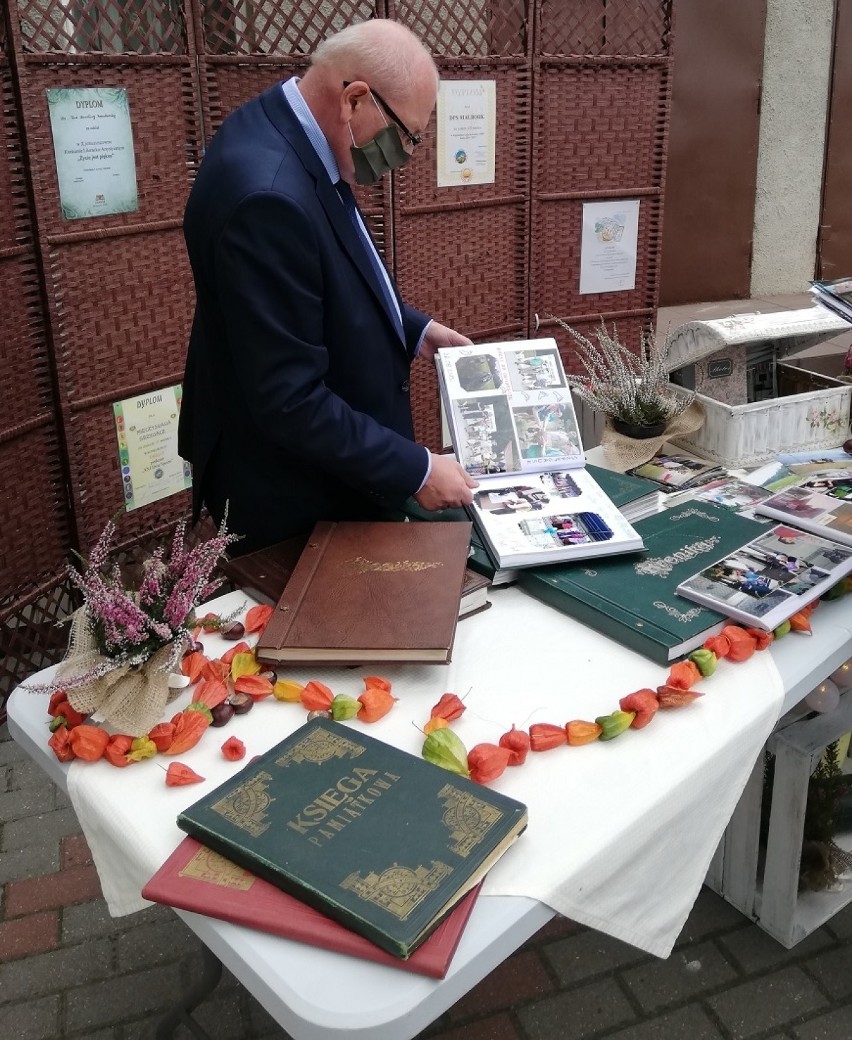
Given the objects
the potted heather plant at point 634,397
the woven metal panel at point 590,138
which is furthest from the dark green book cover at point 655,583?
the woven metal panel at point 590,138

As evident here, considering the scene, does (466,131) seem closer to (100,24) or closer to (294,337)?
(100,24)

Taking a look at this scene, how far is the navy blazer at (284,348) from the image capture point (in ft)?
5.51

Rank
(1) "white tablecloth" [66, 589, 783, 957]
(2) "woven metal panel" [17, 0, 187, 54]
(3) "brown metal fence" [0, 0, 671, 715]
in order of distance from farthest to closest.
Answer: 1. (3) "brown metal fence" [0, 0, 671, 715]
2. (2) "woven metal panel" [17, 0, 187, 54]
3. (1) "white tablecloth" [66, 589, 783, 957]

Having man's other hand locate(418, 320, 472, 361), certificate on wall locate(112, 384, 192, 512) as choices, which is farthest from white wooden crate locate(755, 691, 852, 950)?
certificate on wall locate(112, 384, 192, 512)

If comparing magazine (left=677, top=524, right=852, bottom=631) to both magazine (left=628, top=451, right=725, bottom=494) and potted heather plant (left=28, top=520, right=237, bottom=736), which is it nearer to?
magazine (left=628, top=451, right=725, bottom=494)

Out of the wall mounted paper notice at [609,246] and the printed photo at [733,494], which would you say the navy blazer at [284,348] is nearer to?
the printed photo at [733,494]

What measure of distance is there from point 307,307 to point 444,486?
0.40 m

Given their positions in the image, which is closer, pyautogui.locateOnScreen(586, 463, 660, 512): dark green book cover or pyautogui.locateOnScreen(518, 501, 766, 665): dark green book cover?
pyautogui.locateOnScreen(518, 501, 766, 665): dark green book cover

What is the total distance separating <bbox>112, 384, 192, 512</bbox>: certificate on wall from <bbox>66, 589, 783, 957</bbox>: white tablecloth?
5.95 ft

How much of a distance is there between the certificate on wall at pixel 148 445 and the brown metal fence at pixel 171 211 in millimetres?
44

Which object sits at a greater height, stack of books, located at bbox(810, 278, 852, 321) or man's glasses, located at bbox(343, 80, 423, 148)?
man's glasses, located at bbox(343, 80, 423, 148)

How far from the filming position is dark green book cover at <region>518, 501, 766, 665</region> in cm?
157

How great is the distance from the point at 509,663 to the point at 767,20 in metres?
6.69

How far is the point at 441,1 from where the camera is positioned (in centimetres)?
356
